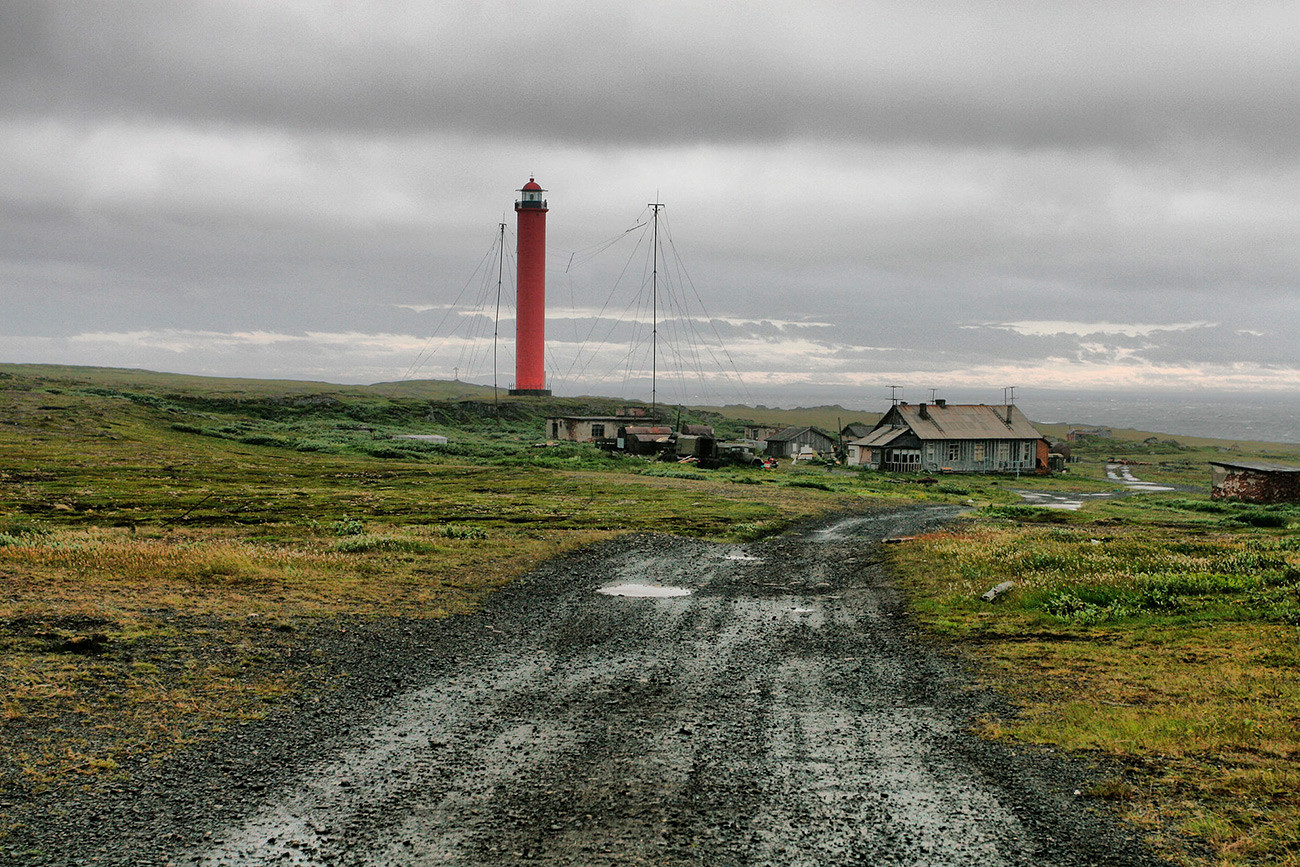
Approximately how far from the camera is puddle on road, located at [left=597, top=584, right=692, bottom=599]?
19797 mm

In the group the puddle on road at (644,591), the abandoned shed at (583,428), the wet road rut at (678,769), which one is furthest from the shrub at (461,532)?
the abandoned shed at (583,428)

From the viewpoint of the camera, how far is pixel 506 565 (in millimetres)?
23078

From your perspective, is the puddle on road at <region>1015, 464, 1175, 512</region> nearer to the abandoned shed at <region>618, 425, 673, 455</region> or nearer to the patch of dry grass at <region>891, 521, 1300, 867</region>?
the patch of dry grass at <region>891, 521, 1300, 867</region>

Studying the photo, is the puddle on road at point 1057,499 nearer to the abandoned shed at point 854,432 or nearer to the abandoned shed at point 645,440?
the abandoned shed at point 645,440

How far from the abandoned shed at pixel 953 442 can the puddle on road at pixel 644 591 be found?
63934mm

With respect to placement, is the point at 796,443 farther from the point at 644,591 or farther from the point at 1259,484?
the point at 644,591

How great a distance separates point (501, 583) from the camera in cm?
2056

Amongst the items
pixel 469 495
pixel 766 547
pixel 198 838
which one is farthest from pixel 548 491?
pixel 198 838

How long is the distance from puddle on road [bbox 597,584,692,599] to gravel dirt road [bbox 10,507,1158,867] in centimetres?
444

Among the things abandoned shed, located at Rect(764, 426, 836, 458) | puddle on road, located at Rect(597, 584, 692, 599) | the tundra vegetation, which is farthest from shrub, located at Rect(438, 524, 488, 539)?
abandoned shed, located at Rect(764, 426, 836, 458)

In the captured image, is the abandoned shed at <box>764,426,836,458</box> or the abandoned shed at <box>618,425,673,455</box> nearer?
the abandoned shed at <box>618,425,673,455</box>

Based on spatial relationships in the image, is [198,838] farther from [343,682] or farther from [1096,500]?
[1096,500]

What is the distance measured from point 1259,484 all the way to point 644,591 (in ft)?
176

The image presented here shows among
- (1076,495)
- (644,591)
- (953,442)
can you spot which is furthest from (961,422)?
(644,591)
